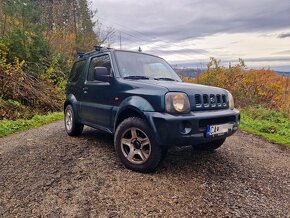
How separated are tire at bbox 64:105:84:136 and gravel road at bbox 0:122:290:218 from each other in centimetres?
63

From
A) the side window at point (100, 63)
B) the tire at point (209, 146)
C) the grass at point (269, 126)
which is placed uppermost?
the side window at point (100, 63)

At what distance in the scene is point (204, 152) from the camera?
4.77 metres

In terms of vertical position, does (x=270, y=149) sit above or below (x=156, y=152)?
below

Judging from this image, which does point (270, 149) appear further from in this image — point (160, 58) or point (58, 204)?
point (58, 204)

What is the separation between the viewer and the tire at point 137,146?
11.4ft

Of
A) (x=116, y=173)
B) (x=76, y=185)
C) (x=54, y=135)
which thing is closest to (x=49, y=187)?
(x=76, y=185)

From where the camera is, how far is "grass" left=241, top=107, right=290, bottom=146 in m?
6.83

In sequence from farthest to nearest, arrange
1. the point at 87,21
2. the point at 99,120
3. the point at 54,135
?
1. the point at 87,21
2. the point at 54,135
3. the point at 99,120

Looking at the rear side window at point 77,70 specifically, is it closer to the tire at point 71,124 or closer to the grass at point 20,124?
the tire at point 71,124

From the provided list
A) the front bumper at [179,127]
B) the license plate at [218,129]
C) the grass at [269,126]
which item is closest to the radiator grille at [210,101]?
the front bumper at [179,127]

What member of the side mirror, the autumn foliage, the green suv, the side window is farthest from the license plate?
the autumn foliage

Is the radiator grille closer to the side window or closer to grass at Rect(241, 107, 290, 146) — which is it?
the side window

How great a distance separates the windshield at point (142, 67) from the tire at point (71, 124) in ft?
5.83

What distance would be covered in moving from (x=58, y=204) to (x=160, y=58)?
3.48m
